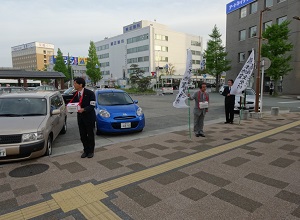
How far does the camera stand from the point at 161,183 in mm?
3736

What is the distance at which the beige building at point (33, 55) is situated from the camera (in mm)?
117562

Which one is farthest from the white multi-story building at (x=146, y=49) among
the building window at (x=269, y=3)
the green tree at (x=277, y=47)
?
the green tree at (x=277, y=47)

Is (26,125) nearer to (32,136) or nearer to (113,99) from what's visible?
(32,136)

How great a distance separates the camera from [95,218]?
282 cm

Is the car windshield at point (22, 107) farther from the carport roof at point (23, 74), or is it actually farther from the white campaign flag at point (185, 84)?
the carport roof at point (23, 74)

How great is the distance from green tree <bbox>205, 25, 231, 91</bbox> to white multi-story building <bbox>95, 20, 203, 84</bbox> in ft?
71.6

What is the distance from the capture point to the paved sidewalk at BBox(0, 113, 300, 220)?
9.65 feet

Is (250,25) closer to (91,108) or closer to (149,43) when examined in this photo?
(149,43)

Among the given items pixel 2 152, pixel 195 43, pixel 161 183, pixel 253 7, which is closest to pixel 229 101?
pixel 161 183

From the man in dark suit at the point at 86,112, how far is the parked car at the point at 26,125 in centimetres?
79

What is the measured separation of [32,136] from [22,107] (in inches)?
50.9

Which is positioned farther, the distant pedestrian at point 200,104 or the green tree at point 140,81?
the green tree at point 140,81

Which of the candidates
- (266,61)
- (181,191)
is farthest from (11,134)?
(266,61)

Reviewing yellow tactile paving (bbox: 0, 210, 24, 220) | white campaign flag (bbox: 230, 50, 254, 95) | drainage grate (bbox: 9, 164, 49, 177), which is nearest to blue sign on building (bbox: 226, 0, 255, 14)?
white campaign flag (bbox: 230, 50, 254, 95)
